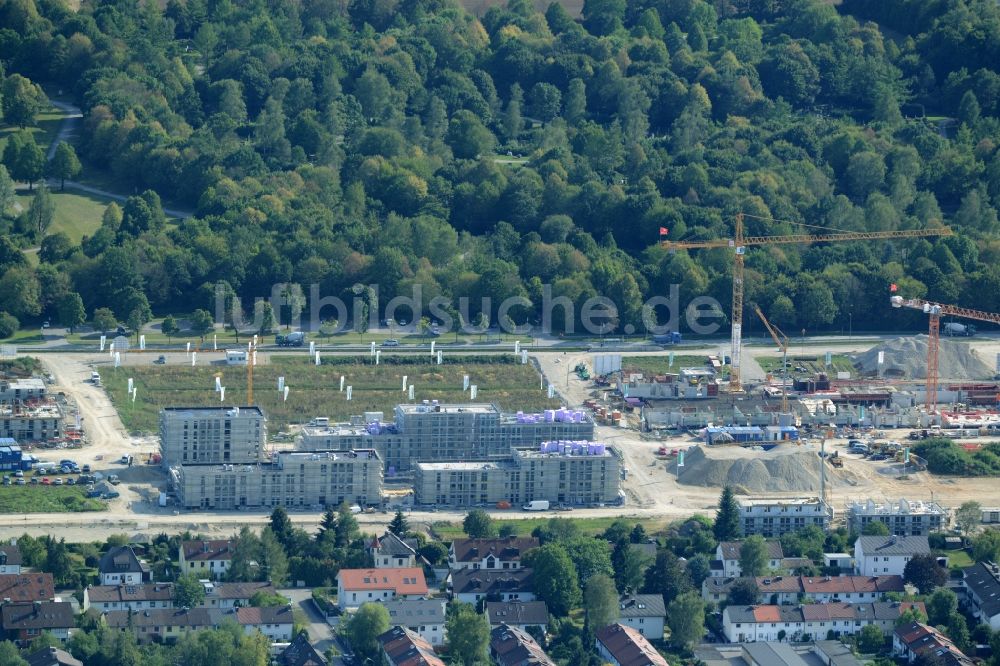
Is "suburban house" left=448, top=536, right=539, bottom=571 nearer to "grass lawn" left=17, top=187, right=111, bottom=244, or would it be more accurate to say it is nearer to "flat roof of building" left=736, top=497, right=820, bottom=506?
"flat roof of building" left=736, top=497, right=820, bottom=506

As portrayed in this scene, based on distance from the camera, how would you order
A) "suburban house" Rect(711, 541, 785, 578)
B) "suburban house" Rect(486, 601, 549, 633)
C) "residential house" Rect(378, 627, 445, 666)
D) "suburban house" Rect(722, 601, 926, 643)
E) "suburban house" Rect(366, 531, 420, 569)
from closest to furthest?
"residential house" Rect(378, 627, 445, 666) → "suburban house" Rect(486, 601, 549, 633) → "suburban house" Rect(722, 601, 926, 643) → "suburban house" Rect(366, 531, 420, 569) → "suburban house" Rect(711, 541, 785, 578)

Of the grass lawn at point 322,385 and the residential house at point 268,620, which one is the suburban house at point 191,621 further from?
the grass lawn at point 322,385

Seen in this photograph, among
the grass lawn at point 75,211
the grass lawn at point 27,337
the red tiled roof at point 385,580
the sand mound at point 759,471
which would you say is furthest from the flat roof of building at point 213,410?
the grass lawn at point 75,211

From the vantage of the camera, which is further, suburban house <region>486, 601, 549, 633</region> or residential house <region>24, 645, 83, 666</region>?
suburban house <region>486, 601, 549, 633</region>

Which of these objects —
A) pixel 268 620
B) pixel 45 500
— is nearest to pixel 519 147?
pixel 45 500

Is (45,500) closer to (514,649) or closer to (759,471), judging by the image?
(514,649)

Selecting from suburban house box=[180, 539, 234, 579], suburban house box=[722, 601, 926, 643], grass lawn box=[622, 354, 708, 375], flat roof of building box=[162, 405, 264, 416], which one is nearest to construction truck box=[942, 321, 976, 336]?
grass lawn box=[622, 354, 708, 375]

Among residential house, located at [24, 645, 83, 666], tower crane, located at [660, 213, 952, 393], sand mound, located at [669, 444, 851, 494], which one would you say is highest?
tower crane, located at [660, 213, 952, 393]
